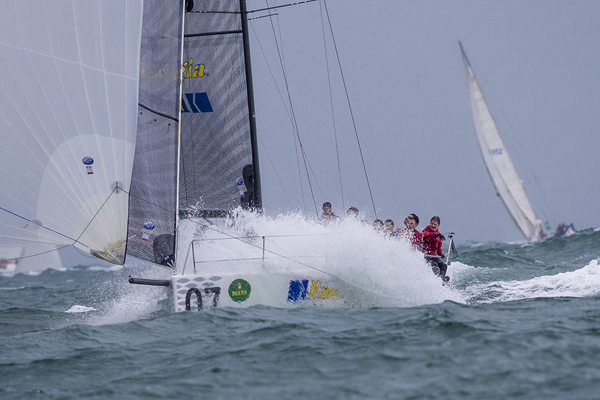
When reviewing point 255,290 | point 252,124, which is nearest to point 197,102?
point 252,124

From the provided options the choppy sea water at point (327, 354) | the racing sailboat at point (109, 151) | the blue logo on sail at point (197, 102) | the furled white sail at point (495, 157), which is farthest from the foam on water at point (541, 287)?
the furled white sail at point (495, 157)

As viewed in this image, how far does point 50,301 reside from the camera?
42.3ft

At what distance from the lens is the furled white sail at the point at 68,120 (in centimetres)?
744

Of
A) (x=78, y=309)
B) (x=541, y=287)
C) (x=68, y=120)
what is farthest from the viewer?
(x=78, y=309)

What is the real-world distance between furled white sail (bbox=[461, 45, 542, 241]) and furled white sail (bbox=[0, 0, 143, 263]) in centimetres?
2456

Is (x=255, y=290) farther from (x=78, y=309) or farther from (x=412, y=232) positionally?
(x=78, y=309)

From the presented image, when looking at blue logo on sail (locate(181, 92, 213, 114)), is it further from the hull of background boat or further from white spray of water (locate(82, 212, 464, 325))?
the hull of background boat

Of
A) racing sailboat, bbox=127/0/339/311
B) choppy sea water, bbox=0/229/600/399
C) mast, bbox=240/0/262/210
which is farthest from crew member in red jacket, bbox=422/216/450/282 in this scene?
mast, bbox=240/0/262/210

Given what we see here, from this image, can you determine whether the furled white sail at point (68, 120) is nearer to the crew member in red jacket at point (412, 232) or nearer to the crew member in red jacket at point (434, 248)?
the crew member in red jacket at point (412, 232)

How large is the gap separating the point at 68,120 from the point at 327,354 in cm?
417

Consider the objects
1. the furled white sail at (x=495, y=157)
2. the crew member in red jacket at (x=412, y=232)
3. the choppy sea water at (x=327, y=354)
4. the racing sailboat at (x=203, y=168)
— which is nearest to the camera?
the choppy sea water at (x=327, y=354)

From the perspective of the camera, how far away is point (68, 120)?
764cm

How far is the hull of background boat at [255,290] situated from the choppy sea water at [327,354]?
0.30 m

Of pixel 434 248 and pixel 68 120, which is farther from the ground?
pixel 68 120
